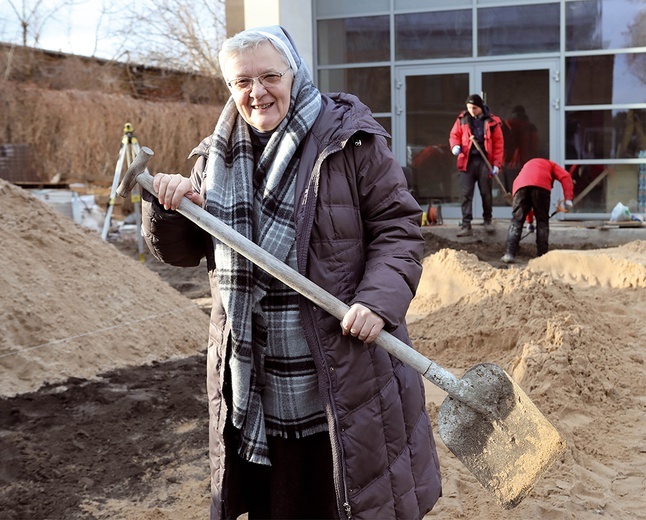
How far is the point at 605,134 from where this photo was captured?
1284 centimetres

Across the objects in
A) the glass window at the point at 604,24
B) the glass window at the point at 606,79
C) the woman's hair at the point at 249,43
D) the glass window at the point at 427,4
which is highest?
the glass window at the point at 427,4

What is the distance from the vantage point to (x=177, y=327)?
6699 millimetres

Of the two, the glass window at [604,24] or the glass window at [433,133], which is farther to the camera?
the glass window at [433,133]

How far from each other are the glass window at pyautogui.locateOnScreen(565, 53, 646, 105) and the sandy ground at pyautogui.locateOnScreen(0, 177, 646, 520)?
17.0ft

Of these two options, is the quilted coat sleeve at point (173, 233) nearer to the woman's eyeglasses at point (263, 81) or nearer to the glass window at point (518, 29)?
the woman's eyeglasses at point (263, 81)

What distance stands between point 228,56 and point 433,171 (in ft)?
38.5

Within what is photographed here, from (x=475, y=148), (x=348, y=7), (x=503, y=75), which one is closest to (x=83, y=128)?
(x=348, y=7)

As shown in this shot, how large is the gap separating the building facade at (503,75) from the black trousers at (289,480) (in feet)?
33.3

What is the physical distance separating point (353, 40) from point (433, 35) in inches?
55.0

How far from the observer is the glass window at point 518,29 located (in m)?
12.9

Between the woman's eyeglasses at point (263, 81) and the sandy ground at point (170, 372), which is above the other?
the woman's eyeglasses at point (263, 81)

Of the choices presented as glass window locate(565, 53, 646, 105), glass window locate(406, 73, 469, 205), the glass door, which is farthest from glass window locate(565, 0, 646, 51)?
glass window locate(406, 73, 469, 205)

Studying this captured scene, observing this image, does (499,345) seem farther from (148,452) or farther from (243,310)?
(243,310)

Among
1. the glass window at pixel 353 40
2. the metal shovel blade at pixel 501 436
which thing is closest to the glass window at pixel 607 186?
the glass window at pixel 353 40
